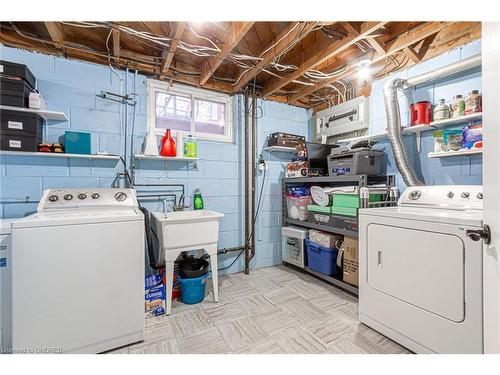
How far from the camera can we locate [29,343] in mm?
1276

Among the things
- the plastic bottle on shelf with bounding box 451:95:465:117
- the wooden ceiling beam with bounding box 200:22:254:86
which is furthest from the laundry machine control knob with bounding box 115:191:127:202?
the plastic bottle on shelf with bounding box 451:95:465:117

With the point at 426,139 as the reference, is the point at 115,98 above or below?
above

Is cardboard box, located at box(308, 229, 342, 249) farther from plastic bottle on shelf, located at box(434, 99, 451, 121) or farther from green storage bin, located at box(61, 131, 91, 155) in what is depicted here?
green storage bin, located at box(61, 131, 91, 155)

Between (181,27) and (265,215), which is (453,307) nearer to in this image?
(265,215)

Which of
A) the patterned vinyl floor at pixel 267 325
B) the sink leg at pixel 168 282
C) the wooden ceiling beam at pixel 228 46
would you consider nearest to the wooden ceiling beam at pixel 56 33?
the wooden ceiling beam at pixel 228 46

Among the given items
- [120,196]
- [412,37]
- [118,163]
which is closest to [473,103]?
[412,37]

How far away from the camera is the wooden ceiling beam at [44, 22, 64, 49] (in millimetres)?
1635

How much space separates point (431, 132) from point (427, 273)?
1.39 meters

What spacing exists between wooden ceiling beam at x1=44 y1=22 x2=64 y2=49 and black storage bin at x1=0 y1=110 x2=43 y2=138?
2.05ft

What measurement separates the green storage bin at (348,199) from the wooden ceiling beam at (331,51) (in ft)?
4.19

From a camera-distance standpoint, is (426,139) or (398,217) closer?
(398,217)

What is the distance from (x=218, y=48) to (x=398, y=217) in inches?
Answer: 78.4

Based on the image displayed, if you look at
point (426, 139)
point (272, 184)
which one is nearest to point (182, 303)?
point (272, 184)

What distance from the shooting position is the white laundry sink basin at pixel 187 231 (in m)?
1.87
